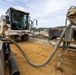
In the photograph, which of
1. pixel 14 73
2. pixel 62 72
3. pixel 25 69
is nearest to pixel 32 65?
pixel 25 69

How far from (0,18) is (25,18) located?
1911 millimetres

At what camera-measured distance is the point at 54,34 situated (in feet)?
11.1

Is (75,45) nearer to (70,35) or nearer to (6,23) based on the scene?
(70,35)

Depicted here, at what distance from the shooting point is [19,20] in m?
7.57

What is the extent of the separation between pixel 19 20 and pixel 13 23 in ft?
2.35

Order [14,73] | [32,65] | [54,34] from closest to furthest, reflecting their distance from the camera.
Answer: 1. [14,73]
2. [32,65]
3. [54,34]

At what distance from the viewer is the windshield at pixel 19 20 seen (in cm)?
705

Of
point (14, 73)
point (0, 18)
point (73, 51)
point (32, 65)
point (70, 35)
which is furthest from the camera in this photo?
point (0, 18)

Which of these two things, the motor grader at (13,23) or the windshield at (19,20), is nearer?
the motor grader at (13,23)

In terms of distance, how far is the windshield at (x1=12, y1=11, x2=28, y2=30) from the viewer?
7.05 metres

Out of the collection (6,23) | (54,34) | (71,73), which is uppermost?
(6,23)

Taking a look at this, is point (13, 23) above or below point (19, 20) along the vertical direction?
below

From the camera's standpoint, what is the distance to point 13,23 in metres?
7.01

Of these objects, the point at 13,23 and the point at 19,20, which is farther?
the point at 19,20
